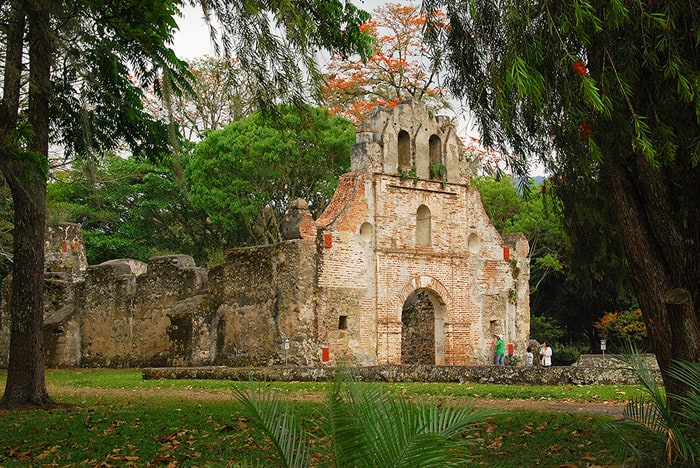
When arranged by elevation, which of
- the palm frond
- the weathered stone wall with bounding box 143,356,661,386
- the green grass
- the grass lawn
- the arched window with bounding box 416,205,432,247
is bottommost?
the grass lawn

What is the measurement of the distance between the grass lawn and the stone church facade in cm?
1002

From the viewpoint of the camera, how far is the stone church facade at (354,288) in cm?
2350

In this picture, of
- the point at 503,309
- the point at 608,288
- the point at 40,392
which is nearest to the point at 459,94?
the point at 40,392

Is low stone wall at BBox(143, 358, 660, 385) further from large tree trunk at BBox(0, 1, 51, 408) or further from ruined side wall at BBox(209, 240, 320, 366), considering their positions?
ruined side wall at BBox(209, 240, 320, 366)

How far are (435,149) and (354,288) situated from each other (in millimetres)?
5394

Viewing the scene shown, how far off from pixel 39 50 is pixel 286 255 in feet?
42.3

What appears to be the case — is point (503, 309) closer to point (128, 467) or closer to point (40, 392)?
point (40, 392)

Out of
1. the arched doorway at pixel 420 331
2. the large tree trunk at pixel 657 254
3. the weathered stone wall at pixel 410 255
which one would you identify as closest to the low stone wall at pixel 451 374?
the weathered stone wall at pixel 410 255

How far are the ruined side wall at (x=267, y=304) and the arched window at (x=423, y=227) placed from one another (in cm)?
394

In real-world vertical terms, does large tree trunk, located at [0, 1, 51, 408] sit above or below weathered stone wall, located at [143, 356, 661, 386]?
above

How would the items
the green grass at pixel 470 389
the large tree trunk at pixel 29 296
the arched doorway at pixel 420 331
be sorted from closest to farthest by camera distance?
the large tree trunk at pixel 29 296
the green grass at pixel 470 389
the arched doorway at pixel 420 331

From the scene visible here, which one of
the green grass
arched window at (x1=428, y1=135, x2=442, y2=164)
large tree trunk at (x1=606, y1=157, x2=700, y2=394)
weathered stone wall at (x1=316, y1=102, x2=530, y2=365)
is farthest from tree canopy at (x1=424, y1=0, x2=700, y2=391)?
arched window at (x1=428, y1=135, x2=442, y2=164)

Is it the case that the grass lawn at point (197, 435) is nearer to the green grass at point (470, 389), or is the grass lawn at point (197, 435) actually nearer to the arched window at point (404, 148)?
the green grass at point (470, 389)

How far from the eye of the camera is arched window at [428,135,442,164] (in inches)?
1045
